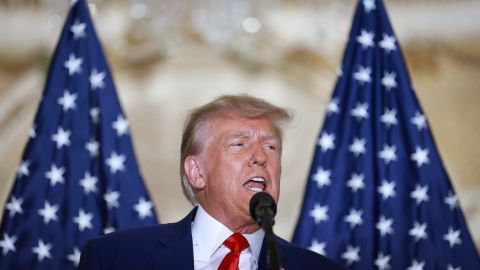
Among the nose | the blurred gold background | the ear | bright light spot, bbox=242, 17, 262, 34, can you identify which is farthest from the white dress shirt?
bright light spot, bbox=242, 17, 262, 34

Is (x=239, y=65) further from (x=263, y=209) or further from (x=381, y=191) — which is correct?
(x=263, y=209)

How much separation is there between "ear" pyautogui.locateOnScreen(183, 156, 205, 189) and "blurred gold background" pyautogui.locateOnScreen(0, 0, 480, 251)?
125 cm

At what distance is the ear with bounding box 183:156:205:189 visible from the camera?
117 inches

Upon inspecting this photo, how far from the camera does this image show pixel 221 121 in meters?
2.95

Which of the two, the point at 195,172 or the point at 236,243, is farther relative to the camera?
the point at 195,172

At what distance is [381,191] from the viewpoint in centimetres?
393

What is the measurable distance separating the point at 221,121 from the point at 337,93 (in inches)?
48.3

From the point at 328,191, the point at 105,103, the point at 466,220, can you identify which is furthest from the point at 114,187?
the point at 466,220

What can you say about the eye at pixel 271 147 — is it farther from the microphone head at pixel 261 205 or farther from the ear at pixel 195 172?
the microphone head at pixel 261 205

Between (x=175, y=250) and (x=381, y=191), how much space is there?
1452mm

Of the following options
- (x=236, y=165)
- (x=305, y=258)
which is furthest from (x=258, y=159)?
(x=305, y=258)

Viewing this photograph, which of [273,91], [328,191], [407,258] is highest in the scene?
[273,91]

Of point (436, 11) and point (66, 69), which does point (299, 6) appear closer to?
point (436, 11)

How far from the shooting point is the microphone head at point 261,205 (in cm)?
226
